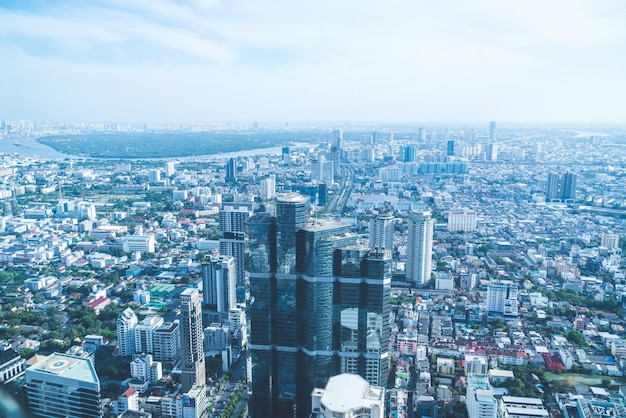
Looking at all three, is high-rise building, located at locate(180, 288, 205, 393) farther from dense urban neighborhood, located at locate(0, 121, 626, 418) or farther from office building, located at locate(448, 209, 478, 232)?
office building, located at locate(448, 209, 478, 232)

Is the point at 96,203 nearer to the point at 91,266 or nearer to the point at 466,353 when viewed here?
the point at 91,266

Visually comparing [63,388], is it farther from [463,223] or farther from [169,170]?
[169,170]

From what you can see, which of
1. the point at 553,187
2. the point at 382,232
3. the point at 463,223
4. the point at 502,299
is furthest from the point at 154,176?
the point at 502,299

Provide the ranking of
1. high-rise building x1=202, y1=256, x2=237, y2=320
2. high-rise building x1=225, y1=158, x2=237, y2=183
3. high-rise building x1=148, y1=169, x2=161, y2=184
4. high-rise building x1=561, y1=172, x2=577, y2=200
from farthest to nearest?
high-rise building x1=148, y1=169, x2=161, y2=184 < high-rise building x1=225, y1=158, x2=237, y2=183 < high-rise building x1=561, y1=172, x2=577, y2=200 < high-rise building x1=202, y1=256, x2=237, y2=320

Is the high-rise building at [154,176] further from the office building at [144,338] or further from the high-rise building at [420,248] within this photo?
the office building at [144,338]

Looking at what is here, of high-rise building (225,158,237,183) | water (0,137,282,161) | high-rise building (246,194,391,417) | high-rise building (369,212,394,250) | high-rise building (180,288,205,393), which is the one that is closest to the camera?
high-rise building (246,194,391,417)

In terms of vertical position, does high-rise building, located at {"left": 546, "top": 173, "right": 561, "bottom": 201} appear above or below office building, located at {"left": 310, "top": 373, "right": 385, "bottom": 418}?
below

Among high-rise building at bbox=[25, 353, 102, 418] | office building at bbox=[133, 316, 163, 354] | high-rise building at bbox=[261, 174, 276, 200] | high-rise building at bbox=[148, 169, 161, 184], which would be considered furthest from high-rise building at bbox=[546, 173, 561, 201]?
high-rise building at bbox=[25, 353, 102, 418]
